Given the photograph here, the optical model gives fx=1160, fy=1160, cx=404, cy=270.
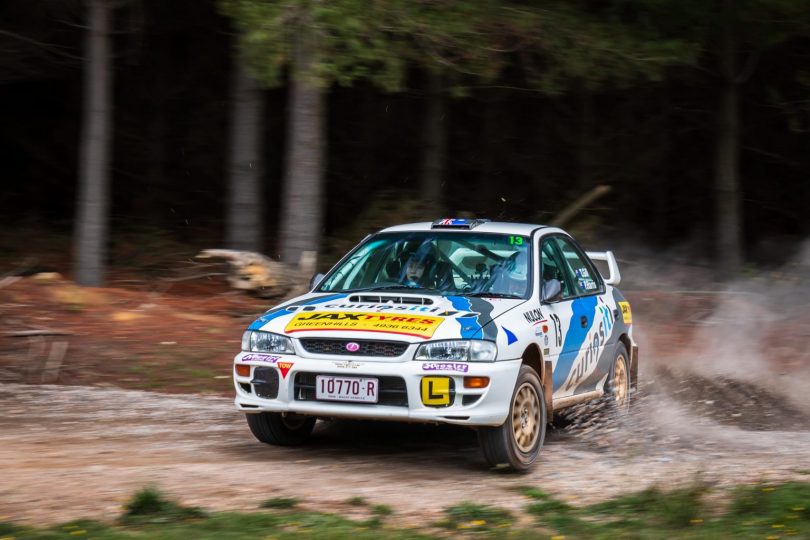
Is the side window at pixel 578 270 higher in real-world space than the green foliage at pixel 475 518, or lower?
higher

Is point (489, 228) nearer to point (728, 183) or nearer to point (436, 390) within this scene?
point (436, 390)

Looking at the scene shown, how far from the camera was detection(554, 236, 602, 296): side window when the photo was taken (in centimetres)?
944

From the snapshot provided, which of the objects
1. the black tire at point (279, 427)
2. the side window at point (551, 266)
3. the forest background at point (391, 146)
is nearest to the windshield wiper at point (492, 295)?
the side window at point (551, 266)

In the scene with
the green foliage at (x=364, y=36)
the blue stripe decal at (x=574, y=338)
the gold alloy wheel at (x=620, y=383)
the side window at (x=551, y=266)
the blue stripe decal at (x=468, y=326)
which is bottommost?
the gold alloy wheel at (x=620, y=383)

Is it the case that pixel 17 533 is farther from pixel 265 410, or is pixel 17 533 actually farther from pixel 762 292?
pixel 762 292

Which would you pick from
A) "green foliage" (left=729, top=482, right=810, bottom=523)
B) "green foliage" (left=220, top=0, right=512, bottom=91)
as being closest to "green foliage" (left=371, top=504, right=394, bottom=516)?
"green foliage" (left=729, top=482, right=810, bottom=523)

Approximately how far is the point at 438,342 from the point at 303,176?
867 cm

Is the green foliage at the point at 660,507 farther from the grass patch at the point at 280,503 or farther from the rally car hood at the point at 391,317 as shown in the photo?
the grass patch at the point at 280,503

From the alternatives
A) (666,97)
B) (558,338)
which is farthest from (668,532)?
(666,97)

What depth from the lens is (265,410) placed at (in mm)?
7840

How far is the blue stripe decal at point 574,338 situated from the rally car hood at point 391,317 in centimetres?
66

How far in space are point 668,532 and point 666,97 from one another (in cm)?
1967

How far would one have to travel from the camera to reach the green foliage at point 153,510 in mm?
6090

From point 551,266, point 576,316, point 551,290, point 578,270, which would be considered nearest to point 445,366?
point 551,290
